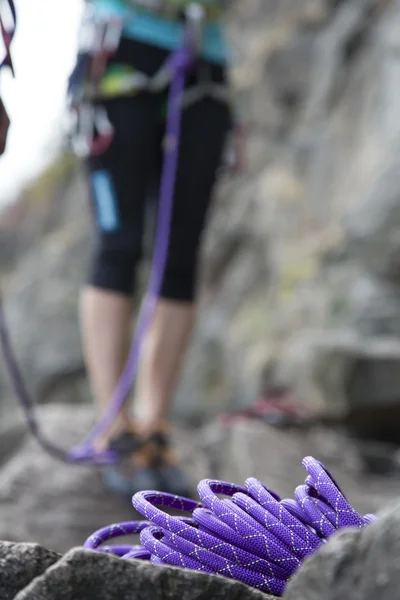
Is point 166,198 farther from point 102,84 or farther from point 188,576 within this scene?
point 188,576

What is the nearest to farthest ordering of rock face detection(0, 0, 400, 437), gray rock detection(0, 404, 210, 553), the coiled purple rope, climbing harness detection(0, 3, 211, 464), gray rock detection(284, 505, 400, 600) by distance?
gray rock detection(284, 505, 400, 600)
the coiled purple rope
gray rock detection(0, 404, 210, 553)
climbing harness detection(0, 3, 211, 464)
rock face detection(0, 0, 400, 437)

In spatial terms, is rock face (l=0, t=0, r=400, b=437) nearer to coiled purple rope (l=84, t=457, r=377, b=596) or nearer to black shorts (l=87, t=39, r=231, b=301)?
black shorts (l=87, t=39, r=231, b=301)

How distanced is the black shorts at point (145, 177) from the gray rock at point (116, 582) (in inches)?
59.5

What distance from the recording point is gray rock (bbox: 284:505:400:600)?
538mm

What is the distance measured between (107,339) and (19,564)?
4.75 feet

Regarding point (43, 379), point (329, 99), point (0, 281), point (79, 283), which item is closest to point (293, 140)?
point (329, 99)

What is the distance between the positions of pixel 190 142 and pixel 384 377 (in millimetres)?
1172

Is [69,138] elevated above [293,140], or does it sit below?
above

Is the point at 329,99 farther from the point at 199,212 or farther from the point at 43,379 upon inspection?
the point at 199,212

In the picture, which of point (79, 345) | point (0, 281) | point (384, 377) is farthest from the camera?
point (0, 281)

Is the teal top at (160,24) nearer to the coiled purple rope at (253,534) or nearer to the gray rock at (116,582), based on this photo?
the coiled purple rope at (253,534)

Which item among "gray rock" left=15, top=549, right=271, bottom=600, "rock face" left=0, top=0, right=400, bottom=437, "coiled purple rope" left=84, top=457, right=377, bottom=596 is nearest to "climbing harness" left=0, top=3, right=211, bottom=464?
"rock face" left=0, top=0, right=400, bottom=437

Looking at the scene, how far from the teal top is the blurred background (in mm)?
716

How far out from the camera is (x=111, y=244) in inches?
85.3
